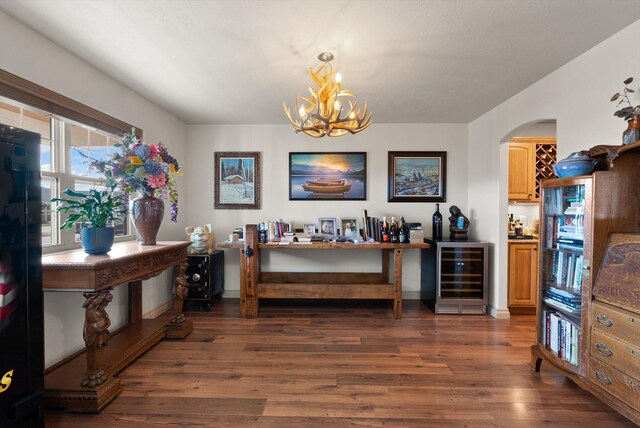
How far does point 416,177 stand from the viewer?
4.29 meters

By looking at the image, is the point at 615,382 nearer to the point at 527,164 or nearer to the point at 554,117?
the point at 554,117

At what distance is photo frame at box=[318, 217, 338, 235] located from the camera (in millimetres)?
4227

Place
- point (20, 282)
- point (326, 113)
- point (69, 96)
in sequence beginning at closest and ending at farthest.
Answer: point (20, 282) < point (326, 113) < point (69, 96)

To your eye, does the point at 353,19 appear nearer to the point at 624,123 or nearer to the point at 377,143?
the point at 624,123

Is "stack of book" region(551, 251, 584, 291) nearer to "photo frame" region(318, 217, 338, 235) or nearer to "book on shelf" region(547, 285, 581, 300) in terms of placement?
"book on shelf" region(547, 285, 581, 300)

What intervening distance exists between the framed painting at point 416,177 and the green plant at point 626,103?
7.41 feet

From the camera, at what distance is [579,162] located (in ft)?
6.67

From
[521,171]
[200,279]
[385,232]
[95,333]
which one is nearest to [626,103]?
[521,171]

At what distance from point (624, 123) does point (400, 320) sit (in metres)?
2.70

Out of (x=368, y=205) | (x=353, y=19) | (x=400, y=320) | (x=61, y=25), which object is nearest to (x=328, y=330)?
(x=400, y=320)

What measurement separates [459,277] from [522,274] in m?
0.79

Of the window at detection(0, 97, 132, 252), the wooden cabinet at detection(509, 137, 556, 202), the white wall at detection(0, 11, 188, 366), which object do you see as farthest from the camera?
the wooden cabinet at detection(509, 137, 556, 202)

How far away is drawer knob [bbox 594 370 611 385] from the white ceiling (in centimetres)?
231

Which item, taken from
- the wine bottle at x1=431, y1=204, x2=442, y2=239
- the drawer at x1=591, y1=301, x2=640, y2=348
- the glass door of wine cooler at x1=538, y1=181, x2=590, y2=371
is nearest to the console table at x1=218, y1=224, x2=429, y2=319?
the wine bottle at x1=431, y1=204, x2=442, y2=239
